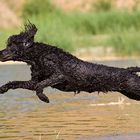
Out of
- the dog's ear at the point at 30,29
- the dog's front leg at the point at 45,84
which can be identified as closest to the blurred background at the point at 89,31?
the dog's ear at the point at 30,29

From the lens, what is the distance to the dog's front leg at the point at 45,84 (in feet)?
40.7

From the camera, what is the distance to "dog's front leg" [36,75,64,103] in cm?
1240

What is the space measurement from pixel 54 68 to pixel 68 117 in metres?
2.95

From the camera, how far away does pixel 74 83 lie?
12.7m

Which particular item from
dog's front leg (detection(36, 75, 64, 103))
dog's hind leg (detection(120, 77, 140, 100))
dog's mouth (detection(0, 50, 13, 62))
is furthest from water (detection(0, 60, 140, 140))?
dog's mouth (detection(0, 50, 13, 62))

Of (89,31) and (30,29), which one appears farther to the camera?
(89,31)

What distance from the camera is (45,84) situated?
12414mm

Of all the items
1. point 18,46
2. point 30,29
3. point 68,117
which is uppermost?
point 30,29

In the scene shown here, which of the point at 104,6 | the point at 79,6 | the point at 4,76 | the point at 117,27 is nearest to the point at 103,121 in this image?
the point at 4,76

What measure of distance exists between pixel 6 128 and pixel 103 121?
1924 millimetres

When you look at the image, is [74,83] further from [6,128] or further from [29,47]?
[6,128]

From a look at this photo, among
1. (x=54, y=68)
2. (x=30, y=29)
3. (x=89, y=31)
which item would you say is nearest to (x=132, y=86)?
(x=54, y=68)

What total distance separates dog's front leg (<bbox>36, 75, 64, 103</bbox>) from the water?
88 cm

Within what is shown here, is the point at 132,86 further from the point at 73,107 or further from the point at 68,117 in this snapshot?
the point at 73,107
